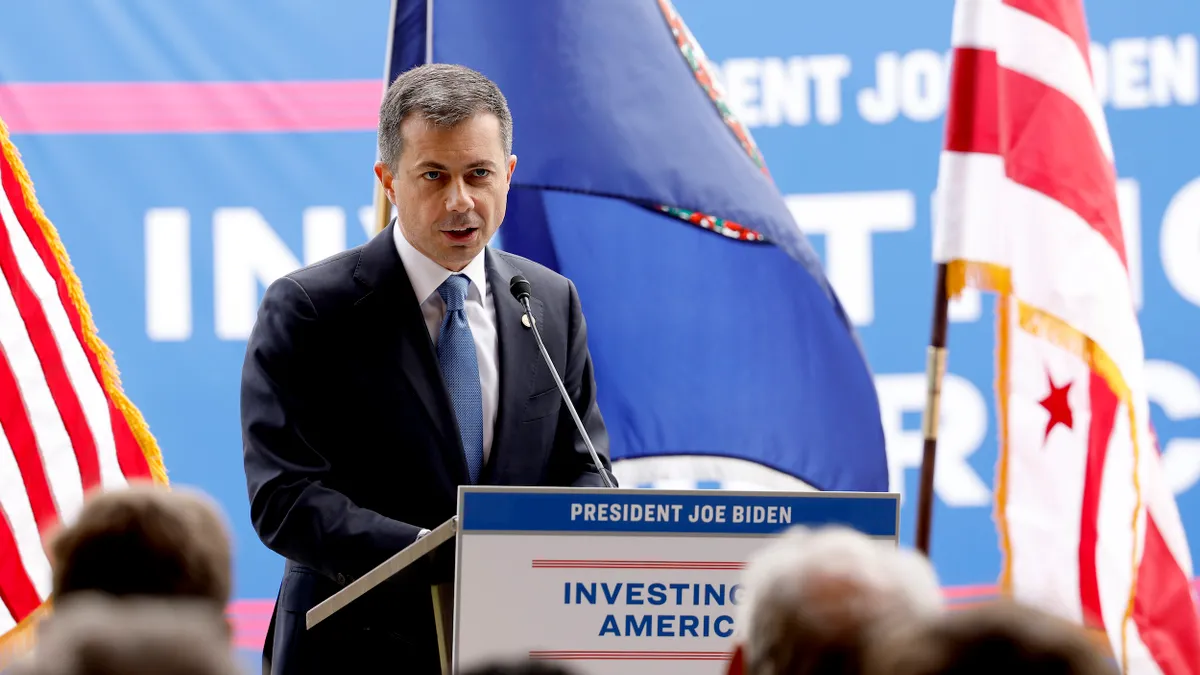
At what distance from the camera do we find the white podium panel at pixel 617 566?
2.06 metres

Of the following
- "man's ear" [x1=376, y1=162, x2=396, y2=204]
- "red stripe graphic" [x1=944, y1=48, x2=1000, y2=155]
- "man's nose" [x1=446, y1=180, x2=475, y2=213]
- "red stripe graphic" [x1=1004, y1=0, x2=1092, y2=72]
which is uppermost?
"red stripe graphic" [x1=1004, y1=0, x2=1092, y2=72]

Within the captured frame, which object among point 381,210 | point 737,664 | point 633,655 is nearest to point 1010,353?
point 381,210

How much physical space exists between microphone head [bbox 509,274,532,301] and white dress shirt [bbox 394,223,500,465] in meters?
0.08

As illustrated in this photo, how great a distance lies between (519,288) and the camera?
8.31 feet

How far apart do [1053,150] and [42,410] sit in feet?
8.10

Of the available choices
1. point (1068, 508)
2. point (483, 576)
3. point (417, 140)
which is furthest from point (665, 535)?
point (1068, 508)

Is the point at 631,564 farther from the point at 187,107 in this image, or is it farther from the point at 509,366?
the point at 187,107

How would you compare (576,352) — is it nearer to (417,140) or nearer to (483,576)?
(417,140)

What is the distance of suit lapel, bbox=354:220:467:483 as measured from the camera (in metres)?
2.47

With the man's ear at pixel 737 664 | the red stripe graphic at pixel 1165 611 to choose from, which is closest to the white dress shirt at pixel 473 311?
the man's ear at pixel 737 664

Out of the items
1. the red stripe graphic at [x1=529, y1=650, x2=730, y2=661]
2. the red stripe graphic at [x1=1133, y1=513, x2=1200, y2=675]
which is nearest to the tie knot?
the red stripe graphic at [x1=529, y1=650, x2=730, y2=661]

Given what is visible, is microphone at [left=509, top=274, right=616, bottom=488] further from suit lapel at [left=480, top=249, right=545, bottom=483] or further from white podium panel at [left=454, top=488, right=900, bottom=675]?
white podium panel at [left=454, top=488, right=900, bottom=675]

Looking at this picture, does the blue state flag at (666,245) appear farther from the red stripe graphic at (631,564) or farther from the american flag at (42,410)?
the red stripe graphic at (631,564)

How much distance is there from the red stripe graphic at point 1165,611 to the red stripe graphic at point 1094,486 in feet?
0.38
